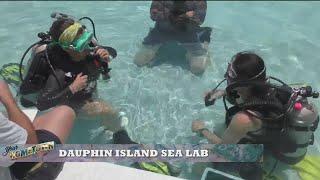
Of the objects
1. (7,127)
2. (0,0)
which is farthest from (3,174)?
(0,0)

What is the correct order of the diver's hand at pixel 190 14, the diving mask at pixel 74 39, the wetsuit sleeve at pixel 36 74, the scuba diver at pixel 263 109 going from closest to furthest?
the scuba diver at pixel 263 109 → the diving mask at pixel 74 39 → the wetsuit sleeve at pixel 36 74 → the diver's hand at pixel 190 14

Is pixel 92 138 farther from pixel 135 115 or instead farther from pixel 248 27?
pixel 248 27

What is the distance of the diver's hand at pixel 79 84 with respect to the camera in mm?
5135

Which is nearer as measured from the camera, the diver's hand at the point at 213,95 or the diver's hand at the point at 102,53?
the diver's hand at the point at 102,53

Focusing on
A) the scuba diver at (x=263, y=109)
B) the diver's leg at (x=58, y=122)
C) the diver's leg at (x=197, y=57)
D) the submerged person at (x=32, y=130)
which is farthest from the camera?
the diver's leg at (x=197, y=57)

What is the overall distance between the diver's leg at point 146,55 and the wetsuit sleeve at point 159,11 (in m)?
0.45

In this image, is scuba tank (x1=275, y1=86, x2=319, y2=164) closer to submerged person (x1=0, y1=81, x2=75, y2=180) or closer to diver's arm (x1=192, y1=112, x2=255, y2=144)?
diver's arm (x1=192, y1=112, x2=255, y2=144)

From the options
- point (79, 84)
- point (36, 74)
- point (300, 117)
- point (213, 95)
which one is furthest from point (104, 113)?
point (300, 117)

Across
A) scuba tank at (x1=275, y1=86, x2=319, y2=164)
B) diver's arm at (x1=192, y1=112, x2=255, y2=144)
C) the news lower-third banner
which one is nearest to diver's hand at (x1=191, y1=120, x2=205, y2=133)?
the news lower-third banner

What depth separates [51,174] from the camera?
4656mm

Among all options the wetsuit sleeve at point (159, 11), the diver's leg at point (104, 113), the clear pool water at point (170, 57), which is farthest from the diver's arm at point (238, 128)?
the wetsuit sleeve at point (159, 11)

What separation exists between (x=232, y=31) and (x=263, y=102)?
4053 millimetres

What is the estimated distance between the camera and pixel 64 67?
5324mm

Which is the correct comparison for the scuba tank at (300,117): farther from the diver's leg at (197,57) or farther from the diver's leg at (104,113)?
the diver's leg at (197,57)
